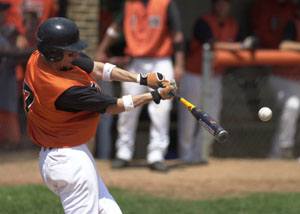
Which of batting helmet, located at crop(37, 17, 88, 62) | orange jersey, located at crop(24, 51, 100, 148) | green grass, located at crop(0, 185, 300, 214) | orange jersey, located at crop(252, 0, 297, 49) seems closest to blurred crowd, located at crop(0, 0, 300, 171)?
orange jersey, located at crop(252, 0, 297, 49)

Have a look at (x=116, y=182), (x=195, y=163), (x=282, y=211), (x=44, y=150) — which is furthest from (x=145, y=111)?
(x=44, y=150)

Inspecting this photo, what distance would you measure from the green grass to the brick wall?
238 cm

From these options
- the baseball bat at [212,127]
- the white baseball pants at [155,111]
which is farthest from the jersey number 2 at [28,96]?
the white baseball pants at [155,111]

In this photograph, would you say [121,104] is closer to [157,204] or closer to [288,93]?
[157,204]

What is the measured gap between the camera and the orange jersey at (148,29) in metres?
7.04

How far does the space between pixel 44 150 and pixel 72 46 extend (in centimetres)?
76

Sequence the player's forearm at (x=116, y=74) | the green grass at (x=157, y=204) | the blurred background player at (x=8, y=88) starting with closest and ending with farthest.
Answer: the player's forearm at (x=116, y=74) < the green grass at (x=157, y=204) < the blurred background player at (x=8, y=88)

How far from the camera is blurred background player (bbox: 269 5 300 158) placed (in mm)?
7867

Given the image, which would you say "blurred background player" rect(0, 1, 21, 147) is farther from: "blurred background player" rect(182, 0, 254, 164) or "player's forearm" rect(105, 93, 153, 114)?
"player's forearm" rect(105, 93, 153, 114)

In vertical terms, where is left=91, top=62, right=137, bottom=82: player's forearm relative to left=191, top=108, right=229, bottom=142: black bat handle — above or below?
above

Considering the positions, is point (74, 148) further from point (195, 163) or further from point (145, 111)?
point (145, 111)

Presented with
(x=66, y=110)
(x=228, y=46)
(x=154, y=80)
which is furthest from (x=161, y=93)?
(x=228, y=46)

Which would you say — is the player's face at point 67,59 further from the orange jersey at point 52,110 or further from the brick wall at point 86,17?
the brick wall at point 86,17

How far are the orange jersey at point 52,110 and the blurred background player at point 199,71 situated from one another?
3676 mm
